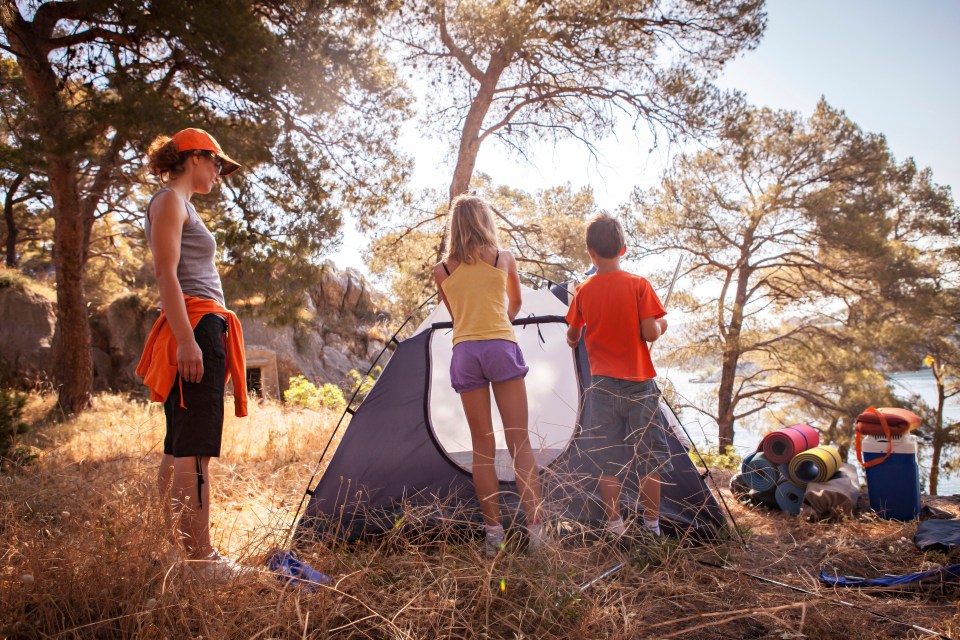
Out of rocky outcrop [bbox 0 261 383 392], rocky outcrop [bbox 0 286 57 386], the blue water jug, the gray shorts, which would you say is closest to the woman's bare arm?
the gray shorts

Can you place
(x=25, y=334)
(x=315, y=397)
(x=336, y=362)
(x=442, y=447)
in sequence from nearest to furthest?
(x=442, y=447)
(x=315, y=397)
(x=25, y=334)
(x=336, y=362)

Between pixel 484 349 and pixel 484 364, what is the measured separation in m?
0.06

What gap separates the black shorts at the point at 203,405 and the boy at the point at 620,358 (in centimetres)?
156

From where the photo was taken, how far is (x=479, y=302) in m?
2.51

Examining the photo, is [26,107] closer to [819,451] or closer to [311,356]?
[819,451]

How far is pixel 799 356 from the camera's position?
1139cm

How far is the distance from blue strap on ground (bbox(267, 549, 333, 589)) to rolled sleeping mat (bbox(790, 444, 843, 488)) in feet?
9.86

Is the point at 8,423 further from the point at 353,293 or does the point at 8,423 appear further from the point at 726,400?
the point at 353,293

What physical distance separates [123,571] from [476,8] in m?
6.94

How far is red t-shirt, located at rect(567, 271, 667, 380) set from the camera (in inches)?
107

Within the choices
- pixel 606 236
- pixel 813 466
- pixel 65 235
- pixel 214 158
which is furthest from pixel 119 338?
pixel 813 466

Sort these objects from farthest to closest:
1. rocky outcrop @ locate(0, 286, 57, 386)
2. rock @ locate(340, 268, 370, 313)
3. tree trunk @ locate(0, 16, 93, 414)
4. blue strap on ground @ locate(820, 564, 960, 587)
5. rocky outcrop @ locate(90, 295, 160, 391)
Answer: rock @ locate(340, 268, 370, 313) < rocky outcrop @ locate(90, 295, 160, 391) < rocky outcrop @ locate(0, 286, 57, 386) < tree trunk @ locate(0, 16, 93, 414) < blue strap on ground @ locate(820, 564, 960, 587)

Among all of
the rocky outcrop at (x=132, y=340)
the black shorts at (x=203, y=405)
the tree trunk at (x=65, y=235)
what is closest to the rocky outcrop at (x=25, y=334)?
the rocky outcrop at (x=132, y=340)

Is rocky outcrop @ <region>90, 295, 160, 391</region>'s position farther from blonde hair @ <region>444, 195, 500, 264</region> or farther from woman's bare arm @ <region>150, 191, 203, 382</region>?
blonde hair @ <region>444, 195, 500, 264</region>
